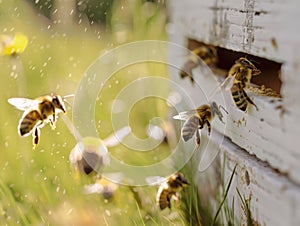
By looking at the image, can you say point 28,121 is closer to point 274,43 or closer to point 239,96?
point 239,96

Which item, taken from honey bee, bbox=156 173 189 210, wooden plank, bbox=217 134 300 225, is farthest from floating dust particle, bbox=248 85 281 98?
honey bee, bbox=156 173 189 210

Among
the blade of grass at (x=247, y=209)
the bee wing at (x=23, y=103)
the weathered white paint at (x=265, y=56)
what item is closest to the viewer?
the weathered white paint at (x=265, y=56)

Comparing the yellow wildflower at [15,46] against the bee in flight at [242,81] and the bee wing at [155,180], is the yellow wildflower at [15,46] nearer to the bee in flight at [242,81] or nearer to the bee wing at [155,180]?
the bee wing at [155,180]

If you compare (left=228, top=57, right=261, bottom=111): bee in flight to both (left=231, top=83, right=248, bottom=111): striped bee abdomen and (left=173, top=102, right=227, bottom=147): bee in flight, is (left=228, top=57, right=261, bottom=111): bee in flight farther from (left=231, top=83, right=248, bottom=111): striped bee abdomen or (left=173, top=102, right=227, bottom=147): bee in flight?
(left=173, top=102, right=227, bottom=147): bee in flight

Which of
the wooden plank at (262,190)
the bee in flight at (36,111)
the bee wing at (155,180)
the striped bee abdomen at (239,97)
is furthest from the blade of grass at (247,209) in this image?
the bee in flight at (36,111)

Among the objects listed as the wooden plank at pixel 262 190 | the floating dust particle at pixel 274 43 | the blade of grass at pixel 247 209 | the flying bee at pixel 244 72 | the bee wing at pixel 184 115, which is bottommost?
the blade of grass at pixel 247 209

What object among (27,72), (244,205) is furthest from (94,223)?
(27,72)

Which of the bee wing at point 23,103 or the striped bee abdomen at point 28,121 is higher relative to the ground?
the bee wing at point 23,103
